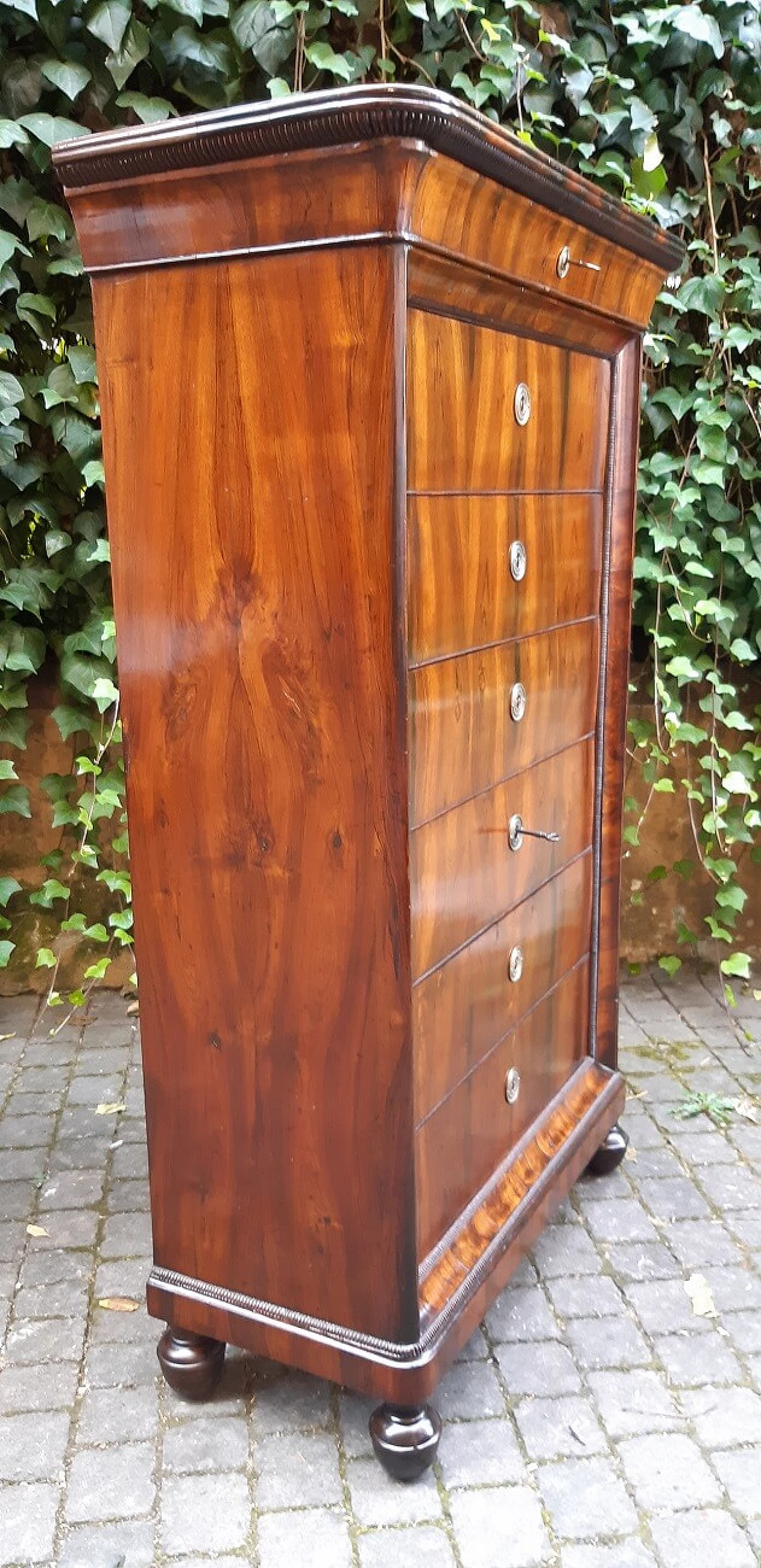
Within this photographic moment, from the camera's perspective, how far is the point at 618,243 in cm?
179

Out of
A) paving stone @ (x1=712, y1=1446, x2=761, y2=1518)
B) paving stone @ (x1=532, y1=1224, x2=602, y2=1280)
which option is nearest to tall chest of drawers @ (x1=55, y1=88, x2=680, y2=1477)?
paving stone @ (x1=532, y1=1224, x2=602, y2=1280)

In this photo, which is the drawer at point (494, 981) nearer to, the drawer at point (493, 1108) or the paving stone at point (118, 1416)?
the drawer at point (493, 1108)

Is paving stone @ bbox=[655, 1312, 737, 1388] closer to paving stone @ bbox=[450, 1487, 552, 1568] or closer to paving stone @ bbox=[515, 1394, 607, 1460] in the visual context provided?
Result: paving stone @ bbox=[515, 1394, 607, 1460]

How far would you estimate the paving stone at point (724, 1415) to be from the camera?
1.72m

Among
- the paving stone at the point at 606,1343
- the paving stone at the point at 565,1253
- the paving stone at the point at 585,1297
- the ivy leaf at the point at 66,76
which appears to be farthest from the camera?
the ivy leaf at the point at 66,76

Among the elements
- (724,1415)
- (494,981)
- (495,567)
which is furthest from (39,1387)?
(495,567)

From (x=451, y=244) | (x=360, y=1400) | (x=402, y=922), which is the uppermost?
(x=451, y=244)

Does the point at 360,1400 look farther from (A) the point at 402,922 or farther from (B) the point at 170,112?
(B) the point at 170,112

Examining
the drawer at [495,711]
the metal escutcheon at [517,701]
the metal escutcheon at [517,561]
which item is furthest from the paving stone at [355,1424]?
the metal escutcheon at [517,561]

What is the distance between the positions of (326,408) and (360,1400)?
1.53 metres

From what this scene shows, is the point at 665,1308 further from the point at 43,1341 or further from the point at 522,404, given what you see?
the point at 522,404

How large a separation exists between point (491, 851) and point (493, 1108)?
18.2 inches

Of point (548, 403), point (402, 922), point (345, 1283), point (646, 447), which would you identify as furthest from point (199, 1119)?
point (646, 447)

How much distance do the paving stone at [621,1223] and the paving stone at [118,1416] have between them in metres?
0.88
